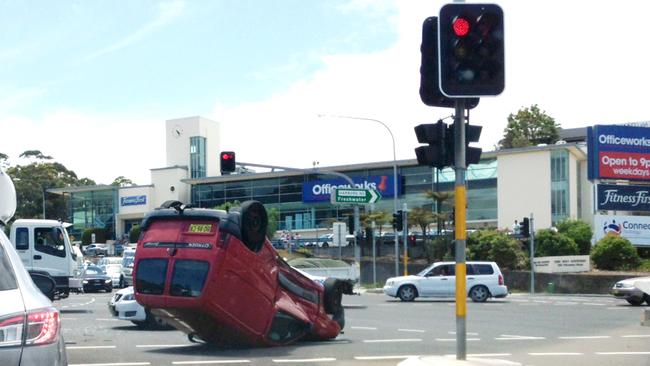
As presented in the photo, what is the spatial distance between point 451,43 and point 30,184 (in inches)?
2264

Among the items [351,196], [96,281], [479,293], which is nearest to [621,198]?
[351,196]

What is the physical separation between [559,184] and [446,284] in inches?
1306

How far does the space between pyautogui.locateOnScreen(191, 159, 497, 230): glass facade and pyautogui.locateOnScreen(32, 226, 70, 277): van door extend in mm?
37696

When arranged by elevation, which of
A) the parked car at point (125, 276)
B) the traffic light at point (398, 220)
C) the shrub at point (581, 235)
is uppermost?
the traffic light at point (398, 220)

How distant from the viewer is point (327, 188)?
7694 centimetres

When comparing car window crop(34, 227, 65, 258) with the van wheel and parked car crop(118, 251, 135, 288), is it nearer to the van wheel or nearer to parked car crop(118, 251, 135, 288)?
the van wheel

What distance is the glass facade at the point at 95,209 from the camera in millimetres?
82438

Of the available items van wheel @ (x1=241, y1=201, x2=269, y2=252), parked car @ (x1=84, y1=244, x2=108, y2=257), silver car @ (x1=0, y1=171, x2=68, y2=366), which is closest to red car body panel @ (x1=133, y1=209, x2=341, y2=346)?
van wheel @ (x1=241, y1=201, x2=269, y2=252)

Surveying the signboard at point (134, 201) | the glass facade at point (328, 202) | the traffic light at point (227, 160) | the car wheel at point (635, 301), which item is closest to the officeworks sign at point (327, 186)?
the glass facade at point (328, 202)

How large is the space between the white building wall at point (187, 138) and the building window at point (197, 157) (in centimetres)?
35

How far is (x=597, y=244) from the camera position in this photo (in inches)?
1949

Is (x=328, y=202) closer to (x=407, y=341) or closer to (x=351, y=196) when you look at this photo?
(x=351, y=196)

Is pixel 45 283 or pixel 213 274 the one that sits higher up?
pixel 45 283

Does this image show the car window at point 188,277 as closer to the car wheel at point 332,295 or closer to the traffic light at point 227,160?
the car wheel at point 332,295
